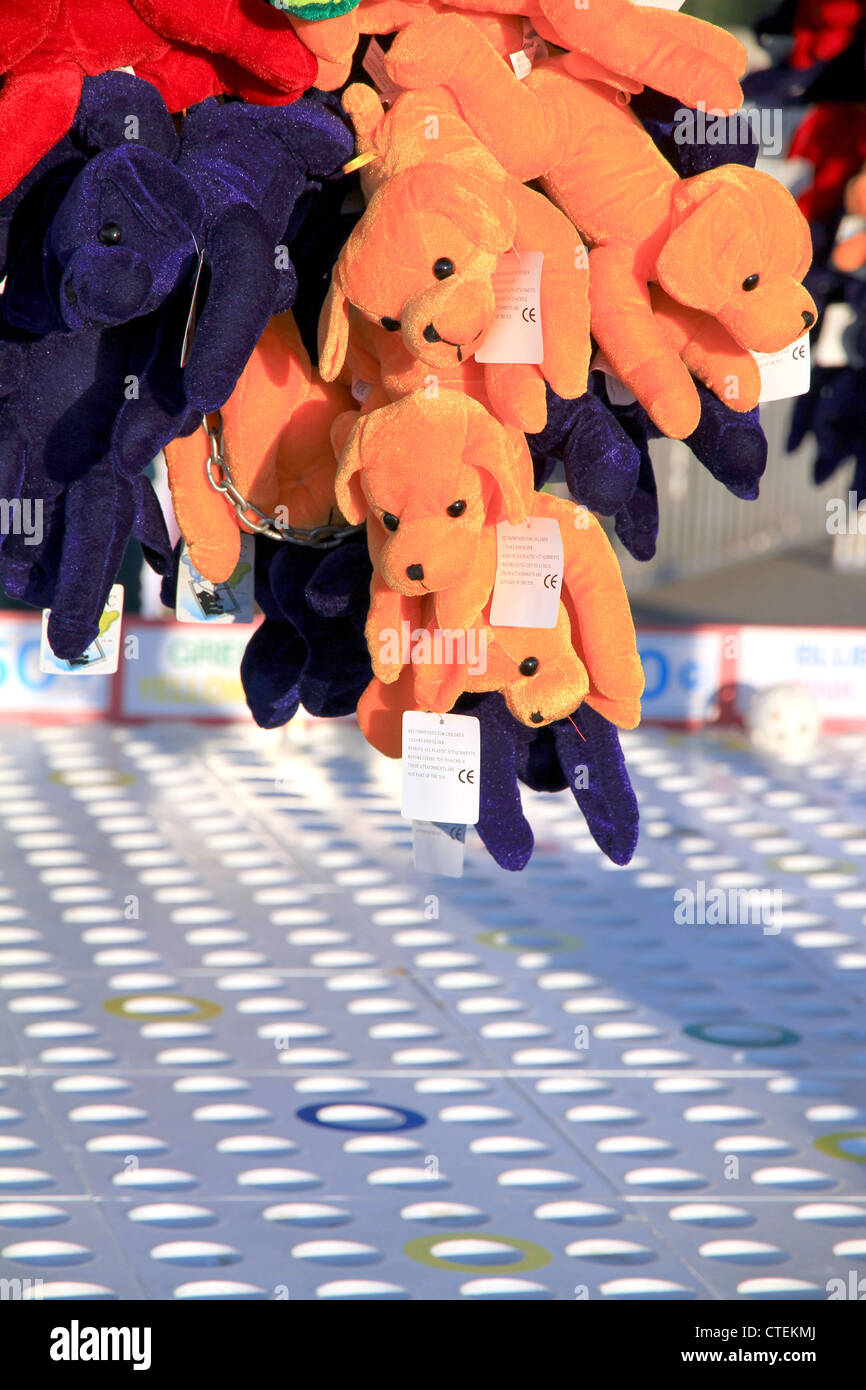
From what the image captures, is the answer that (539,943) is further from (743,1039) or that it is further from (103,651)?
(103,651)

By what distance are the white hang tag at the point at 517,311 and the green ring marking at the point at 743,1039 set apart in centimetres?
168

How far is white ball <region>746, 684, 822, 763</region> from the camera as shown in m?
4.27

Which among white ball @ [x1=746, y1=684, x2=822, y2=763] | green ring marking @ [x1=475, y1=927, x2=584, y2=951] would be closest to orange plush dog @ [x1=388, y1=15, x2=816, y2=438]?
green ring marking @ [x1=475, y1=927, x2=584, y2=951]

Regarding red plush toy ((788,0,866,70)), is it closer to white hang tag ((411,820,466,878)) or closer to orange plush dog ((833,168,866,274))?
orange plush dog ((833,168,866,274))

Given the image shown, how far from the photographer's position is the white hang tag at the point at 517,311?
1131 millimetres

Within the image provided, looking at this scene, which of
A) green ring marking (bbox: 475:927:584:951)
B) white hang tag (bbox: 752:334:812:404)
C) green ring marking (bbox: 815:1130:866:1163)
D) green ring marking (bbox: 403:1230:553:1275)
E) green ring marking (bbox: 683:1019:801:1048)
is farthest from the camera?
green ring marking (bbox: 475:927:584:951)

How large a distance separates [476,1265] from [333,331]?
47.4 inches

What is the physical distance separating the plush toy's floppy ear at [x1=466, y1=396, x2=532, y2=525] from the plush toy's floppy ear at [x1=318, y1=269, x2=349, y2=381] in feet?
0.32

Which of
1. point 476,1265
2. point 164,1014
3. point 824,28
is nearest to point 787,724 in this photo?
point 164,1014

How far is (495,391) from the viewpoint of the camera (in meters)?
1.15

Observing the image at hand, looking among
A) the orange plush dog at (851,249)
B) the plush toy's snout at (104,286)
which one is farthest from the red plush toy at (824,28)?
the plush toy's snout at (104,286)

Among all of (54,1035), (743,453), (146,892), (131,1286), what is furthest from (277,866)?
(743,453)

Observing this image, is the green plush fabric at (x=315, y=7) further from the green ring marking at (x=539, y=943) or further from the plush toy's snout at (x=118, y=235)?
the green ring marking at (x=539, y=943)

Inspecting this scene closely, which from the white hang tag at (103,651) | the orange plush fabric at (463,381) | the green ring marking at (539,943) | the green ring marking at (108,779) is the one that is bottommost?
the green ring marking at (539,943)
